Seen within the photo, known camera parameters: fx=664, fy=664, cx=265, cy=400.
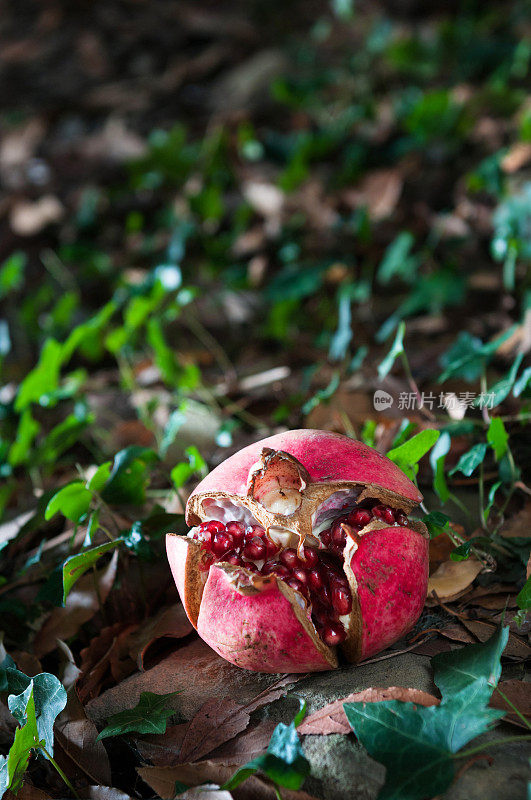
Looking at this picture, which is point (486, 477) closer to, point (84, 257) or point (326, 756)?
point (326, 756)

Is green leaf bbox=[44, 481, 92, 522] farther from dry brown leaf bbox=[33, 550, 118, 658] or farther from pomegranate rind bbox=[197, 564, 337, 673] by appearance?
pomegranate rind bbox=[197, 564, 337, 673]

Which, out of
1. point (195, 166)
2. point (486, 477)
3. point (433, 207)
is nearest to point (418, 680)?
point (486, 477)

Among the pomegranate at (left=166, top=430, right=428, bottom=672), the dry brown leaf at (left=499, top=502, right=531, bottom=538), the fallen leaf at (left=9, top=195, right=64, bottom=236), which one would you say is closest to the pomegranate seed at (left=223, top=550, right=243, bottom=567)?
the pomegranate at (left=166, top=430, right=428, bottom=672)

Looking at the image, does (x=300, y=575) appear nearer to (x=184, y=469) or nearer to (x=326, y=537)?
(x=326, y=537)

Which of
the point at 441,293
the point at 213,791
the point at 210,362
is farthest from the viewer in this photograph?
the point at 210,362

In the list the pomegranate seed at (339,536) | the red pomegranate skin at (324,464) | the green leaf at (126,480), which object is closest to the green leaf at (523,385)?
Result: the red pomegranate skin at (324,464)

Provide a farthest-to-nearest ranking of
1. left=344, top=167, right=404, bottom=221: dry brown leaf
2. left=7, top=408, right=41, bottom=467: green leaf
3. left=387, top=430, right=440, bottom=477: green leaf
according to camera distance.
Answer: left=344, top=167, right=404, bottom=221: dry brown leaf
left=7, top=408, right=41, bottom=467: green leaf
left=387, top=430, right=440, bottom=477: green leaf
